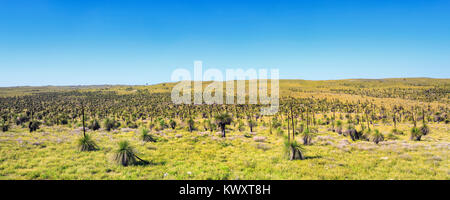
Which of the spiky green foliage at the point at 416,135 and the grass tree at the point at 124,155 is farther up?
the grass tree at the point at 124,155

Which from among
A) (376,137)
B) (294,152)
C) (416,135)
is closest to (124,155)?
(294,152)

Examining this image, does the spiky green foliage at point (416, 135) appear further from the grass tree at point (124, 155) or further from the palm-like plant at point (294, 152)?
the grass tree at point (124, 155)

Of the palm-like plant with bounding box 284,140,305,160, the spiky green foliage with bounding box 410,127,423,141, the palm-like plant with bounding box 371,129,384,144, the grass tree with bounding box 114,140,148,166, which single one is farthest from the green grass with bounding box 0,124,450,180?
the spiky green foliage with bounding box 410,127,423,141

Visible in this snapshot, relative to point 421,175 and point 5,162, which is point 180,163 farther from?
point 421,175

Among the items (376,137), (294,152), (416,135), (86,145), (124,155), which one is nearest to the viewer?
(124,155)

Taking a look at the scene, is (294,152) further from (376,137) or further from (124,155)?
(376,137)

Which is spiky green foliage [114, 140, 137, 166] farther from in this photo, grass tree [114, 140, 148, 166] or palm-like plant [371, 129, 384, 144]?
palm-like plant [371, 129, 384, 144]

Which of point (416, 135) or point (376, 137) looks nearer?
point (376, 137)

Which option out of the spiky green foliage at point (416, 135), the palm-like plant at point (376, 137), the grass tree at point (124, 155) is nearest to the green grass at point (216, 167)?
the grass tree at point (124, 155)

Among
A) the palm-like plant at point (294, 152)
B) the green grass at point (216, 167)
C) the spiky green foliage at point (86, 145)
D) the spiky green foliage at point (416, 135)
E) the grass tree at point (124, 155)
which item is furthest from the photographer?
the spiky green foliage at point (416, 135)
